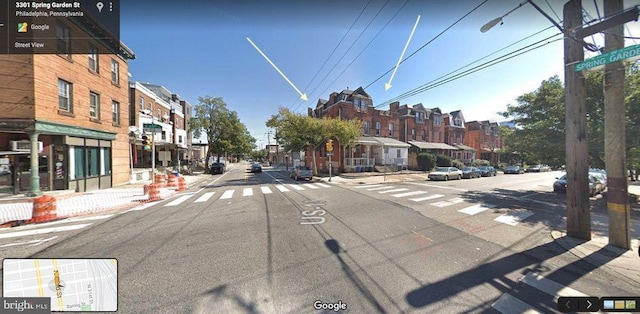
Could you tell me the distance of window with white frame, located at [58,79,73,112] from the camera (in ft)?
37.2

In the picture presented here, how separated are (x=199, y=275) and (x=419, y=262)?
3.95 meters

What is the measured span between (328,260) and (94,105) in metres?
17.8

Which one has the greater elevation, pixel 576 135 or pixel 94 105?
pixel 94 105

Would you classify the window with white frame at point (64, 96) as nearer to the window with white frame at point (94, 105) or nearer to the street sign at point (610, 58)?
the window with white frame at point (94, 105)

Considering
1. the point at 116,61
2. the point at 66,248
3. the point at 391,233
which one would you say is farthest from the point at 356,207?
the point at 116,61

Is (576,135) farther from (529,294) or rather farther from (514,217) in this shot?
(529,294)

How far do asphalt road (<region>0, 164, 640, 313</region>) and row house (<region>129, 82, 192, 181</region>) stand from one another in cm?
1081

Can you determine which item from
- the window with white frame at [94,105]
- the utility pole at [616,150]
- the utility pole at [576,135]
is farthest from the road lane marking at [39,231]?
the utility pole at [616,150]

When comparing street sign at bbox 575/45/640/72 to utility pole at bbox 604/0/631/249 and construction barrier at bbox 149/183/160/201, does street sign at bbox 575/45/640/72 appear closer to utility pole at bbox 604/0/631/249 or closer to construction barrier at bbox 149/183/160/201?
utility pole at bbox 604/0/631/249

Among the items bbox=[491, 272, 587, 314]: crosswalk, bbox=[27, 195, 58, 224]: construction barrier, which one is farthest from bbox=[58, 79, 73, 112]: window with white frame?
bbox=[491, 272, 587, 314]: crosswalk

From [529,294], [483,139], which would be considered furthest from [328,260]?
[483,139]

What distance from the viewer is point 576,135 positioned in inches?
217

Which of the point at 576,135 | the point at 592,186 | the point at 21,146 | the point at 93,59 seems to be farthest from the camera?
the point at 93,59

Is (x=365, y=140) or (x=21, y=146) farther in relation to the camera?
(x=365, y=140)
